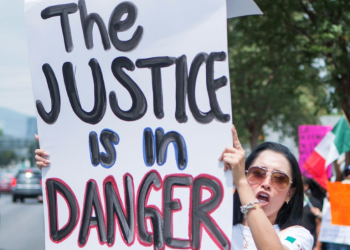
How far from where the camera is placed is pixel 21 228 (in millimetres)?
15156

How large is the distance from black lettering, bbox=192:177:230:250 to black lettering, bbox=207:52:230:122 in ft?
0.79

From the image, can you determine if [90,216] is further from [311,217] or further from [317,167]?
[317,167]

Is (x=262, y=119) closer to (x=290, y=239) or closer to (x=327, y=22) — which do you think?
(x=327, y=22)

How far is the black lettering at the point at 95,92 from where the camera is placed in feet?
7.99

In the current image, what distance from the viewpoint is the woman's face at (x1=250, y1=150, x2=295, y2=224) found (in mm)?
2432

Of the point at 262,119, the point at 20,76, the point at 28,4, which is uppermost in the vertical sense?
the point at 28,4

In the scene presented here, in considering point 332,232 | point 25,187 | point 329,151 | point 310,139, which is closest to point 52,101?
point 332,232

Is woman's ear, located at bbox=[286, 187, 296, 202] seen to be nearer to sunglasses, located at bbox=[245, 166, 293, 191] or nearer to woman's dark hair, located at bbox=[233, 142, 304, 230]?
woman's dark hair, located at bbox=[233, 142, 304, 230]

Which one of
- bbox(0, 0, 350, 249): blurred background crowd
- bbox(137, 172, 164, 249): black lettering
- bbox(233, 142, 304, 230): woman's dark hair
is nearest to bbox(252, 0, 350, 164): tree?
bbox(0, 0, 350, 249): blurred background crowd

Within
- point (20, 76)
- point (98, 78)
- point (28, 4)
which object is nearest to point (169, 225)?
point (98, 78)

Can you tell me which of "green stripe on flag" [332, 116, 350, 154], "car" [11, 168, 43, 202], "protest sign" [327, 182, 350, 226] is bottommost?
"car" [11, 168, 43, 202]

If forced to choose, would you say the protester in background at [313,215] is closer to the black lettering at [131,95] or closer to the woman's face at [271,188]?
the woman's face at [271,188]

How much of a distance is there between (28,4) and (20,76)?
29.2 inches

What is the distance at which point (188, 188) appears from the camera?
2287mm
